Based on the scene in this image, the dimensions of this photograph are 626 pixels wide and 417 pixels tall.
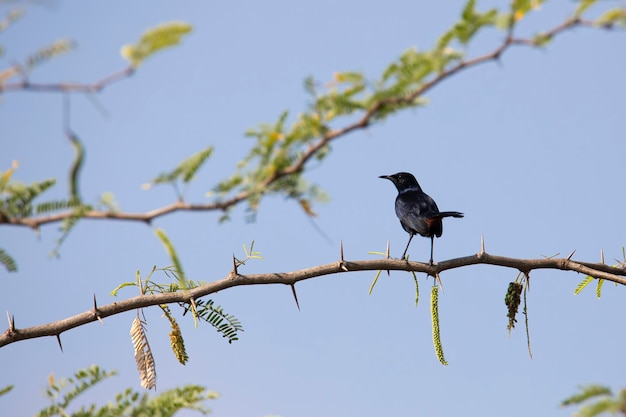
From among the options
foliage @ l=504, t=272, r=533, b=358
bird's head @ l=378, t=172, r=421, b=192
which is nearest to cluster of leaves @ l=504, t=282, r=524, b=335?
foliage @ l=504, t=272, r=533, b=358

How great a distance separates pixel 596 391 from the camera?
9.73 ft

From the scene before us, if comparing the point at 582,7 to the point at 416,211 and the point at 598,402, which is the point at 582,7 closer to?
the point at 598,402

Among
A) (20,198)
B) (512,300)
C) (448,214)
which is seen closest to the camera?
(20,198)

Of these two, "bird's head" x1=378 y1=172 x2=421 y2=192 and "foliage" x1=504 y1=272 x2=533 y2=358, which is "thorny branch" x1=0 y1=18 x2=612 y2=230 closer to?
"foliage" x1=504 y1=272 x2=533 y2=358

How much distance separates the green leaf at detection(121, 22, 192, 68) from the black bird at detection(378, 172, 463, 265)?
6.42m

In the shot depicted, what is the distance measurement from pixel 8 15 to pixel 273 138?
1.02 m

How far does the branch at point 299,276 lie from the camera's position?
5160mm

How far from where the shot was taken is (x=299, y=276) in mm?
5535

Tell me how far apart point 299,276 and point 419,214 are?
4458 millimetres

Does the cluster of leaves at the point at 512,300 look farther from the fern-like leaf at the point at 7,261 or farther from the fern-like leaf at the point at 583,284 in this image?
the fern-like leaf at the point at 7,261

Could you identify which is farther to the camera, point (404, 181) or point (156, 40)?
point (404, 181)

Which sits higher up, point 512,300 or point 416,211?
point 416,211

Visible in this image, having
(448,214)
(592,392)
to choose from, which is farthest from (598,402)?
(448,214)

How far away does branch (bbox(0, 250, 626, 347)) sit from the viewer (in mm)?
5160
